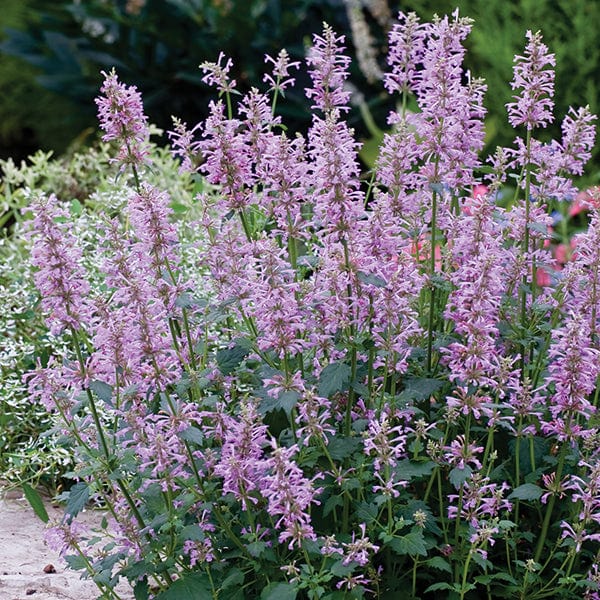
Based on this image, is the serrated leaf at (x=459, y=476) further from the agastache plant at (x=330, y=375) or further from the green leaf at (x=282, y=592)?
the green leaf at (x=282, y=592)

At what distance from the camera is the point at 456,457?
2074mm

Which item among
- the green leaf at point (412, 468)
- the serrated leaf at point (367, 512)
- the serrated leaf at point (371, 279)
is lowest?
the serrated leaf at point (367, 512)

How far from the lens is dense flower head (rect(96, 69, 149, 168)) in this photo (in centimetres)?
205

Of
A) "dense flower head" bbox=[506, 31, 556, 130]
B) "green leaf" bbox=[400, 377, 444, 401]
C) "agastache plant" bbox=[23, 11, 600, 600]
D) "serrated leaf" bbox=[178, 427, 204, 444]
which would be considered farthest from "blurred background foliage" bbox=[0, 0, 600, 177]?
"serrated leaf" bbox=[178, 427, 204, 444]

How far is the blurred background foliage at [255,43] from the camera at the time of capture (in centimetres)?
650

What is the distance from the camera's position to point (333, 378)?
1989 mm

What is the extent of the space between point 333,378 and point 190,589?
1.77 ft

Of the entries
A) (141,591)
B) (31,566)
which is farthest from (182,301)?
(31,566)

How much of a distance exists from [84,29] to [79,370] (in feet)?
22.2

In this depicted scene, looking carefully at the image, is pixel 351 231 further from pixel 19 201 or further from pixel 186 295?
pixel 19 201

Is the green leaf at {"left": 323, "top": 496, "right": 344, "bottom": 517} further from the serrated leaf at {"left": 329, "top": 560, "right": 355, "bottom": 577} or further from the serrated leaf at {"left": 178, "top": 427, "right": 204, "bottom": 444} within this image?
the serrated leaf at {"left": 178, "top": 427, "right": 204, "bottom": 444}

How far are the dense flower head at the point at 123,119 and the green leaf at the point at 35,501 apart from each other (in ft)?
4.35

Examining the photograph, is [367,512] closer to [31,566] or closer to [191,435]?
[191,435]

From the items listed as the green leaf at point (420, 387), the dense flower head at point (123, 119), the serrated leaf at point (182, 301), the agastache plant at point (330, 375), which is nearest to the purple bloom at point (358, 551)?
the agastache plant at point (330, 375)
